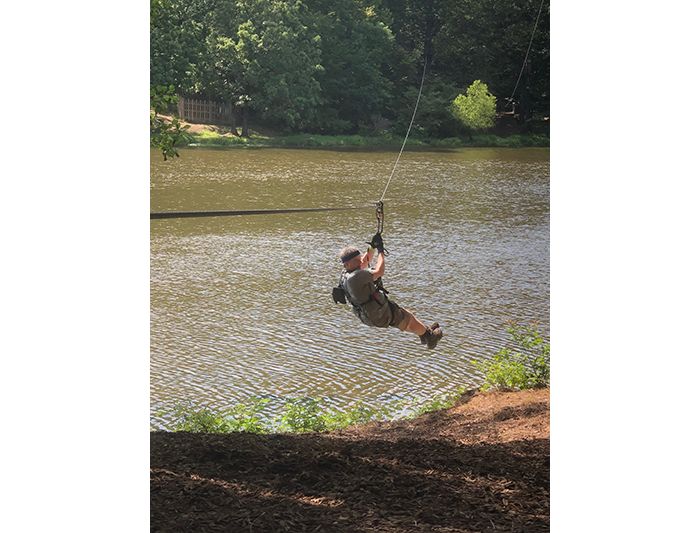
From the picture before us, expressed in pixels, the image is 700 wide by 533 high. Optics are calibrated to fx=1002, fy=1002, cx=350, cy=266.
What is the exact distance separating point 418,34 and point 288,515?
94.1 inches

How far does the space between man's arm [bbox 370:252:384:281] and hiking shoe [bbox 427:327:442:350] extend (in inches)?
17.6

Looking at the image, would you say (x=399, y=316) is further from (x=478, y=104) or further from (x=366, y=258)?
(x=478, y=104)

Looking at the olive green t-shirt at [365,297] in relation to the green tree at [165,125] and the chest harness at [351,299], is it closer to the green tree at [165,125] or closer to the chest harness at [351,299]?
the chest harness at [351,299]

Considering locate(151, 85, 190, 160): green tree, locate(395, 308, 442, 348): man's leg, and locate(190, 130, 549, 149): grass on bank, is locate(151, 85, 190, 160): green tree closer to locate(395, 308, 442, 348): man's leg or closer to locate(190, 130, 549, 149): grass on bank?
locate(190, 130, 549, 149): grass on bank

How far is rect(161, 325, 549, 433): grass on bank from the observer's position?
191 inches

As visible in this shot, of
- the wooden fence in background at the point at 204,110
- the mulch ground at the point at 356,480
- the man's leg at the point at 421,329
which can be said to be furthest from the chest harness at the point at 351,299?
the wooden fence in background at the point at 204,110

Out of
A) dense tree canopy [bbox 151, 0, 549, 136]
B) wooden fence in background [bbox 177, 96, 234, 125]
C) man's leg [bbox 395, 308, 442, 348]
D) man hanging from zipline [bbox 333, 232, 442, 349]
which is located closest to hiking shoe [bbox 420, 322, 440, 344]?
man's leg [bbox 395, 308, 442, 348]

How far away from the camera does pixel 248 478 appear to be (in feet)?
14.4

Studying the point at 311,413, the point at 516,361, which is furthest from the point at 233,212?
the point at 516,361

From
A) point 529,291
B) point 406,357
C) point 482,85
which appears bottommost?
point 406,357

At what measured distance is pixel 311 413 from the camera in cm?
488

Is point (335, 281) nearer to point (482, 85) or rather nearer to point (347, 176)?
point (347, 176)
